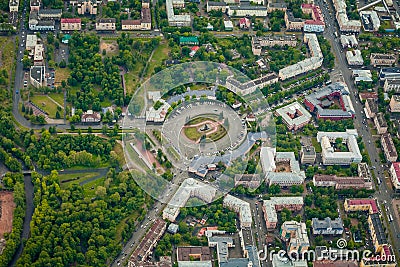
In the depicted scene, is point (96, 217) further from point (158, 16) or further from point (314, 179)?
point (158, 16)

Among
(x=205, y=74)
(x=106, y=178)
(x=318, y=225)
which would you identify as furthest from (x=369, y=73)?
(x=106, y=178)

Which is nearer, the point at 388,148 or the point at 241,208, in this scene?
the point at 241,208

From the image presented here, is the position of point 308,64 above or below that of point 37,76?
below

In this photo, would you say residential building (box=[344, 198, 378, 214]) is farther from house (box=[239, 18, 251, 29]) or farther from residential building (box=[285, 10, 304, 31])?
house (box=[239, 18, 251, 29])

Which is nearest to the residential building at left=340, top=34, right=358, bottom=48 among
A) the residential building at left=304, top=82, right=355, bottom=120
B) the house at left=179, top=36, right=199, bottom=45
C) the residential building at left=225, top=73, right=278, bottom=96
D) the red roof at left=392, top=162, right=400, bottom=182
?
the residential building at left=304, top=82, right=355, bottom=120

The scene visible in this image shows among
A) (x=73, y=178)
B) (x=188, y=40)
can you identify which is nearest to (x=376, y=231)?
(x=73, y=178)

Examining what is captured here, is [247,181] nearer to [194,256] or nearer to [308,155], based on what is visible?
[308,155]

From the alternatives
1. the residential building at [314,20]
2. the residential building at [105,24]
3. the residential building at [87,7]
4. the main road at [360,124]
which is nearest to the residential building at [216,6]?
the residential building at [314,20]
